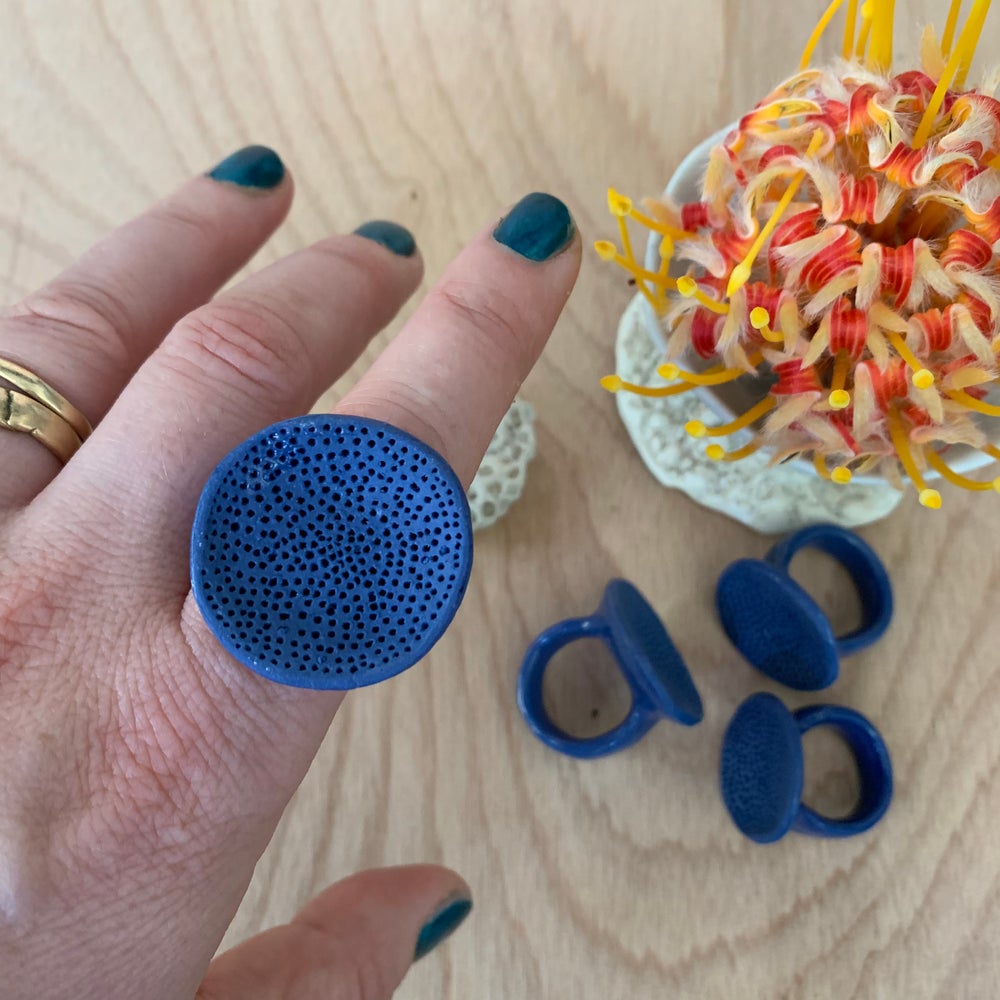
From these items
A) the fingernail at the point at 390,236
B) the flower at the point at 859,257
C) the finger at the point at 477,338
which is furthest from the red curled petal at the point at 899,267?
the fingernail at the point at 390,236

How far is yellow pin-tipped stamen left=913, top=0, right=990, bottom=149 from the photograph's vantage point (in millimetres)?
293

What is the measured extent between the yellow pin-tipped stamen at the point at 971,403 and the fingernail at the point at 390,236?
0.82 feet

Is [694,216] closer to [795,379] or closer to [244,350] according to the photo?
[795,379]

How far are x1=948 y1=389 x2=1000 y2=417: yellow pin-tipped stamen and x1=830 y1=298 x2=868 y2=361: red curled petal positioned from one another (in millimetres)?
35

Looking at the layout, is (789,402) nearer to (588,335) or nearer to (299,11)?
(588,335)

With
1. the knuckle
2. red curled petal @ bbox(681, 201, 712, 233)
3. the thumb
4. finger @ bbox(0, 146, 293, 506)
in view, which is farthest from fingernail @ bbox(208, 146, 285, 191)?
the thumb

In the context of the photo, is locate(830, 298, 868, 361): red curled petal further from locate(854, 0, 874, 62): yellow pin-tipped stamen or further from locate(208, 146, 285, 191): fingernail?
locate(208, 146, 285, 191): fingernail

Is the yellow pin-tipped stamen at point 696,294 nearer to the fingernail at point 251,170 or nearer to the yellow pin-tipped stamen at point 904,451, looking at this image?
the yellow pin-tipped stamen at point 904,451

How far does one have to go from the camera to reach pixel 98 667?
0.98ft

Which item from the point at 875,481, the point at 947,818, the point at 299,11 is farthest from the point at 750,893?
the point at 299,11

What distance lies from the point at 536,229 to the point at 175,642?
0.68 feet

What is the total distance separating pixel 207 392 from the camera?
335 millimetres

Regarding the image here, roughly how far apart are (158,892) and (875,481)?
0.30m

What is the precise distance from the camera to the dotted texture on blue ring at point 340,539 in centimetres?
27
